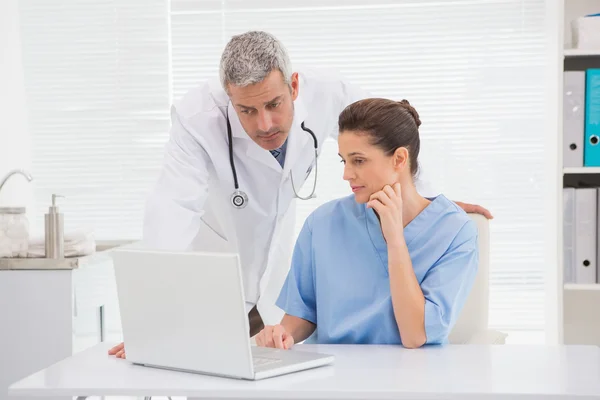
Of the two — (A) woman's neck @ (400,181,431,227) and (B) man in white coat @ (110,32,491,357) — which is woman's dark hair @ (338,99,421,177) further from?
(B) man in white coat @ (110,32,491,357)

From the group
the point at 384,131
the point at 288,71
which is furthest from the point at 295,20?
the point at 384,131

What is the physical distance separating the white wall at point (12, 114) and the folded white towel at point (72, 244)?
532 millimetres

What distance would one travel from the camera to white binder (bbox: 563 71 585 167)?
7.97 ft

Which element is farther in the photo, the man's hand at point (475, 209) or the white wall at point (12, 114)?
the white wall at point (12, 114)

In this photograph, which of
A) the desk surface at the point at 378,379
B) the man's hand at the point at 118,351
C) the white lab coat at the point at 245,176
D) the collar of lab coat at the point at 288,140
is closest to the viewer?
the desk surface at the point at 378,379

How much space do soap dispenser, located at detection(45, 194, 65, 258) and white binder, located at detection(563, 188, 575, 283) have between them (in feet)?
5.34

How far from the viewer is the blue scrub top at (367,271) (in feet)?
5.13

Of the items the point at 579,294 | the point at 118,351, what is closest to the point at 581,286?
the point at 579,294

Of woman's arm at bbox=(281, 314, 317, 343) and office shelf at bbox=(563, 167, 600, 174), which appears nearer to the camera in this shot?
woman's arm at bbox=(281, 314, 317, 343)

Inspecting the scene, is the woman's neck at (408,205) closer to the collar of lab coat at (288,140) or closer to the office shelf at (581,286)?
the collar of lab coat at (288,140)

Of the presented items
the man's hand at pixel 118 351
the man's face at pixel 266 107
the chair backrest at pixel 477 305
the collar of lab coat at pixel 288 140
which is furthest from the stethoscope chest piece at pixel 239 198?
the man's hand at pixel 118 351

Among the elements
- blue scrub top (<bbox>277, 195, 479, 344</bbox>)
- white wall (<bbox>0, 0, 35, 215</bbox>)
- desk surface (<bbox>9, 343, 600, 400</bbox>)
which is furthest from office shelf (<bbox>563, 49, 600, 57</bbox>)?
white wall (<bbox>0, 0, 35, 215</bbox>)

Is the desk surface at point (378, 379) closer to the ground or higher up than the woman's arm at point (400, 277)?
closer to the ground

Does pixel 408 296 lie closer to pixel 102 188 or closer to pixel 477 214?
pixel 477 214
